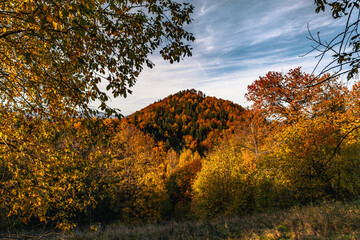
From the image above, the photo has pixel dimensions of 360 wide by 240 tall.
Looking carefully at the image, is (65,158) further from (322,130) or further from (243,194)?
(243,194)

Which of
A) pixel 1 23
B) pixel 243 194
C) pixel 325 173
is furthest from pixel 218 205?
pixel 1 23

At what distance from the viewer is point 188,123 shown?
11250 centimetres

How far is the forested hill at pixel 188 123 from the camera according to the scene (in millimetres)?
88312

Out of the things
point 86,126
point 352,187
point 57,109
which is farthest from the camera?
point 352,187

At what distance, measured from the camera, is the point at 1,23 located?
11.3 feet

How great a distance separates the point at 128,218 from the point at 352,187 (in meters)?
19.7

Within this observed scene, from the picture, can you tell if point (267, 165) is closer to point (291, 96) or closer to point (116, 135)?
point (291, 96)

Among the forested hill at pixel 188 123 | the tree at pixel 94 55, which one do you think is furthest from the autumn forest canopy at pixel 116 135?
the forested hill at pixel 188 123

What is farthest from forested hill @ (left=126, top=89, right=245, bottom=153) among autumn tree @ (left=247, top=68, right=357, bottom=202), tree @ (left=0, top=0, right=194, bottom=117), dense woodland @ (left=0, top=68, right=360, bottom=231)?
tree @ (left=0, top=0, right=194, bottom=117)

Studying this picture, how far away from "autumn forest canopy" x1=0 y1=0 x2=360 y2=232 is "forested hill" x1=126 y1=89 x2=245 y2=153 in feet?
170

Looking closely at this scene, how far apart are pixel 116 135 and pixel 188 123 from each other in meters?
101

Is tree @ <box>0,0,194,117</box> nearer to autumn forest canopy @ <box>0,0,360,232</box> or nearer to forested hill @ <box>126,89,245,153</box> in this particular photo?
autumn forest canopy @ <box>0,0,360,232</box>

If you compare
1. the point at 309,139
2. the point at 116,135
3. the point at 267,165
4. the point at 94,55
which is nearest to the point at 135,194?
the point at 116,135

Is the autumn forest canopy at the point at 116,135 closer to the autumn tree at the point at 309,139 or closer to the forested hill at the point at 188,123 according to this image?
the autumn tree at the point at 309,139
